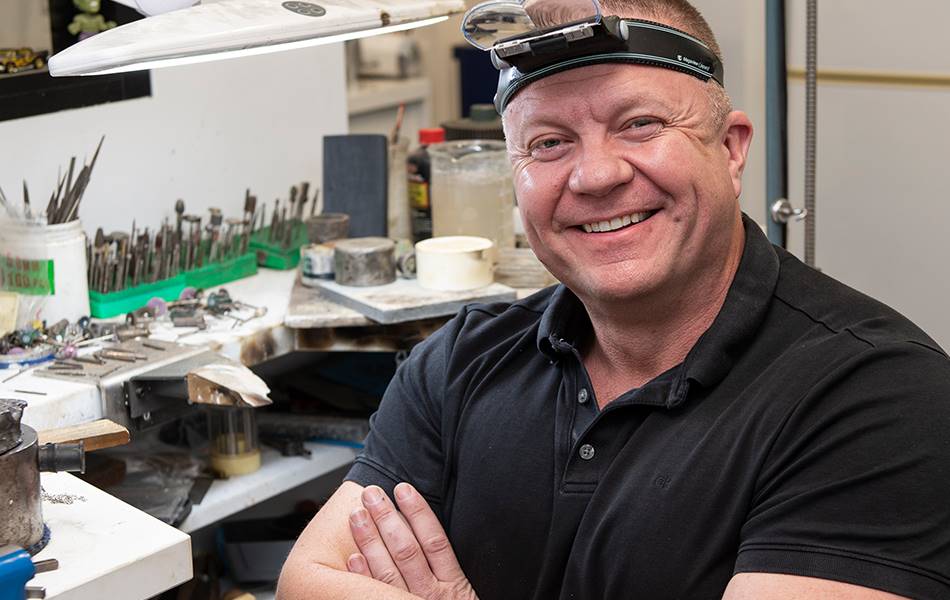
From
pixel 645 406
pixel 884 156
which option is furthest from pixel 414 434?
pixel 884 156

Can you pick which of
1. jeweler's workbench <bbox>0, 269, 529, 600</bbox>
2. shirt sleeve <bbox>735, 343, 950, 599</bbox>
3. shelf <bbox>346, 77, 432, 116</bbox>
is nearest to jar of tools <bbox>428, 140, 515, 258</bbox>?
jeweler's workbench <bbox>0, 269, 529, 600</bbox>

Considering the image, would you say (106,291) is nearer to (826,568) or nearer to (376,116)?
(826,568)

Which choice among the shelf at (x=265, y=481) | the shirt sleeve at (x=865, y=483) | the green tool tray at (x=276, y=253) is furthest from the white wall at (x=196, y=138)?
the shirt sleeve at (x=865, y=483)

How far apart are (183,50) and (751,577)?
3.05 feet

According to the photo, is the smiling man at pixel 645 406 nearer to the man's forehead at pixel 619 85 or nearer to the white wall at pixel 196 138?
the man's forehead at pixel 619 85

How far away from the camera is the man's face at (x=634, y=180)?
1.49 meters

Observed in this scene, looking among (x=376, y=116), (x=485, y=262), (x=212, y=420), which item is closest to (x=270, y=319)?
(x=212, y=420)

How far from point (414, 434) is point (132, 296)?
3.25 feet

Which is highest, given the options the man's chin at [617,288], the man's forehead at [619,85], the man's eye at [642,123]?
the man's forehead at [619,85]

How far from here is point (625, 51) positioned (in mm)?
1492

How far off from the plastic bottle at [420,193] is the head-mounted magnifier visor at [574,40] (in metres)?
1.27

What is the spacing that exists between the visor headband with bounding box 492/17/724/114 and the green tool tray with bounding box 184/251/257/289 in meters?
1.25

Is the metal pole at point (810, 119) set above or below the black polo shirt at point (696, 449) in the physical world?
above

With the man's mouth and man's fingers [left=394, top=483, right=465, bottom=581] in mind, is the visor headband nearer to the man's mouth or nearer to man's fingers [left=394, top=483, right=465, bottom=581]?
the man's mouth
